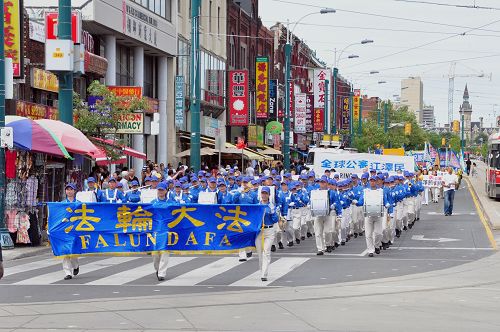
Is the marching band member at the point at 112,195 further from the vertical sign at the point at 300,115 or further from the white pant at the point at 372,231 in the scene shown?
the vertical sign at the point at 300,115

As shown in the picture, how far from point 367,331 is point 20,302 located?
208 inches

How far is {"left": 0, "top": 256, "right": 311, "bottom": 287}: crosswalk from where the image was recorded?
1664cm

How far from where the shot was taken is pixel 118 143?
32.7 m

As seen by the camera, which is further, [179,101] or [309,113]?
[309,113]

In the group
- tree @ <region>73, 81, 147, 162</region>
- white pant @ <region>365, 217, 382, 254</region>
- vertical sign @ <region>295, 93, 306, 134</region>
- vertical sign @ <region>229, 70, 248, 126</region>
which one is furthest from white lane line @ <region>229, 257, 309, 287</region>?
vertical sign @ <region>295, 93, 306, 134</region>

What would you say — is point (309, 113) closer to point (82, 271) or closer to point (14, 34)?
point (14, 34)

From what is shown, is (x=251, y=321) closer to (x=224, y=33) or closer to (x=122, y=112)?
(x=122, y=112)

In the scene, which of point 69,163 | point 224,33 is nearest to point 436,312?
point 69,163

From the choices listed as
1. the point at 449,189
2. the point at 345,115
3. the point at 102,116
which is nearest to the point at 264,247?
the point at 102,116

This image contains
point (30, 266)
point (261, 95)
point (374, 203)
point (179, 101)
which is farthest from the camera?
point (261, 95)

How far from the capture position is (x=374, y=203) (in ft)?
71.2

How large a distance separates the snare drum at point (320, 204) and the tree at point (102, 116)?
1069 cm

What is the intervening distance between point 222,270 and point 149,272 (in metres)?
1.39

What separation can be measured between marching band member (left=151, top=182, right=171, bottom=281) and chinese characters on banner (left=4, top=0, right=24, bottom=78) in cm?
1334
